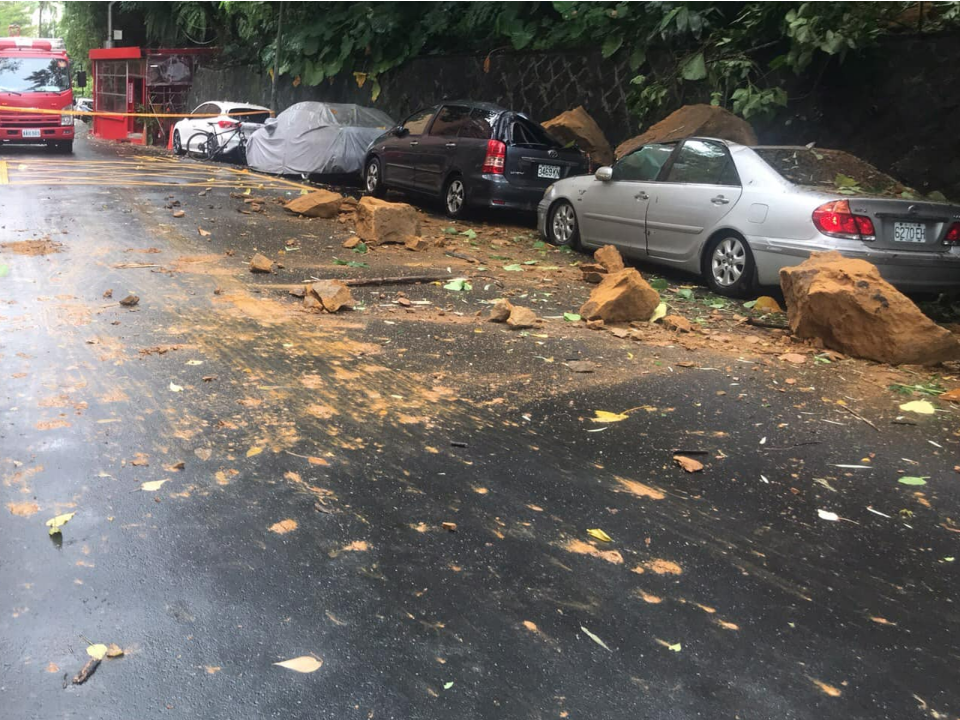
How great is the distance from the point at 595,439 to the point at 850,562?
5.19 feet

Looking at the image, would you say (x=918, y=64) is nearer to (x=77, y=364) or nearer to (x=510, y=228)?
(x=510, y=228)

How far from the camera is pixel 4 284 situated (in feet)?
26.0

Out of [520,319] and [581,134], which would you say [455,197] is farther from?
[520,319]

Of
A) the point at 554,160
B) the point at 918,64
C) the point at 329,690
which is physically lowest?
the point at 329,690

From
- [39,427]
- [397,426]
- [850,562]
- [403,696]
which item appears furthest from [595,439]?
[39,427]

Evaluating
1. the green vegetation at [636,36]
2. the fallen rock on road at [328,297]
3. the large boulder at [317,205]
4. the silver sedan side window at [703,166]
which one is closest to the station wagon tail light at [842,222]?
the silver sedan side window at [703,166]

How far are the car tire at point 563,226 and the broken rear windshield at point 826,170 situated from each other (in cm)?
275

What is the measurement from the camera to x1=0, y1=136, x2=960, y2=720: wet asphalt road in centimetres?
→ 285

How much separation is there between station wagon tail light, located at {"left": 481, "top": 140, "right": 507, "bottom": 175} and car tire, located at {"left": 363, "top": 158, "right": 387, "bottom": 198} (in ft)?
11.1

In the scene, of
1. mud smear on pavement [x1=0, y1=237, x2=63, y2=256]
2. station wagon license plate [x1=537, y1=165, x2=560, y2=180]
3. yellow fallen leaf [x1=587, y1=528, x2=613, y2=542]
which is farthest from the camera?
station wagon license plate [x1=537, y1=165, x2=560, y2=180]

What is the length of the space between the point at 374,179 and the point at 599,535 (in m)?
13.6

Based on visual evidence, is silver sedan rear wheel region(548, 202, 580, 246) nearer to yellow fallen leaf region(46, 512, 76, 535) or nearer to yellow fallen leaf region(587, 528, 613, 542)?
yellow fallen leaf region(587, 528, 613, 542)

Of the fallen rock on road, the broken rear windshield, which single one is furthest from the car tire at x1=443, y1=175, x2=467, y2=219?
Answer: the fallen rock on road

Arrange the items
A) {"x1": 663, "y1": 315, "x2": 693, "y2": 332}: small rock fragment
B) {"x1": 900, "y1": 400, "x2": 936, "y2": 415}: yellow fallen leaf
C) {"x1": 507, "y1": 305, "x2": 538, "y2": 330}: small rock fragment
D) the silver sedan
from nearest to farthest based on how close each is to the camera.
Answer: {"x1": 900, "y1": 400, "x2": 936, "y2": 415}: yellow fallen leaf
{"x1": 507, "y1": 305, "x2": 538, "y2": 330}: small rock fragment
{"x1": 663, "y1": 315, "x2": 693, "y2": 332}: small rock fragment
the silver sedan
